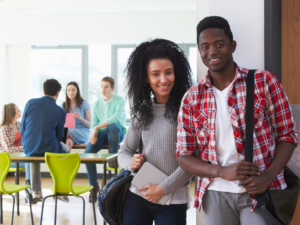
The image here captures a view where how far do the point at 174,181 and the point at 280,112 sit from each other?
604mm

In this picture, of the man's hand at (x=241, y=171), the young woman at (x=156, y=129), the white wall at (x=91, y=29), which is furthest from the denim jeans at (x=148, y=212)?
Result: the white wall at (x=91, y=29)

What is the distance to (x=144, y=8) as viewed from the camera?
6.69 meters

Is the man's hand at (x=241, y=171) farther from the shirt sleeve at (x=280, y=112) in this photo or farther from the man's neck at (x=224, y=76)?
the man's neck at (x=224, y=76)

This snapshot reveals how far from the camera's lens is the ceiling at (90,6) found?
6.31m

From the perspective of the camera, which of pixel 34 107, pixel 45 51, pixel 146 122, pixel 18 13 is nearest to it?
pixel 146 122

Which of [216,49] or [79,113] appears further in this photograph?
[79,113]

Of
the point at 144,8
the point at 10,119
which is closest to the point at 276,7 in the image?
the point at 10,119

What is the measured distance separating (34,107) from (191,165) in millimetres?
3350

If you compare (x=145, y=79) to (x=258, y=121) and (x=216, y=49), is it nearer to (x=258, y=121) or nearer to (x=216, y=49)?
(x=216, y=49)

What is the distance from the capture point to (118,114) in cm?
455

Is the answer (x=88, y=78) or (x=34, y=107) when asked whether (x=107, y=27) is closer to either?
(x=88, y=78)

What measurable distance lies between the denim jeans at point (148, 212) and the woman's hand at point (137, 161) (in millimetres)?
→ 148

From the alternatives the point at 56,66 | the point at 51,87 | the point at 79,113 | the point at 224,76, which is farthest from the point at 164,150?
the point at 56,66

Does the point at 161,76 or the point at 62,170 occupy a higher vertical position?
the point at 161,76
